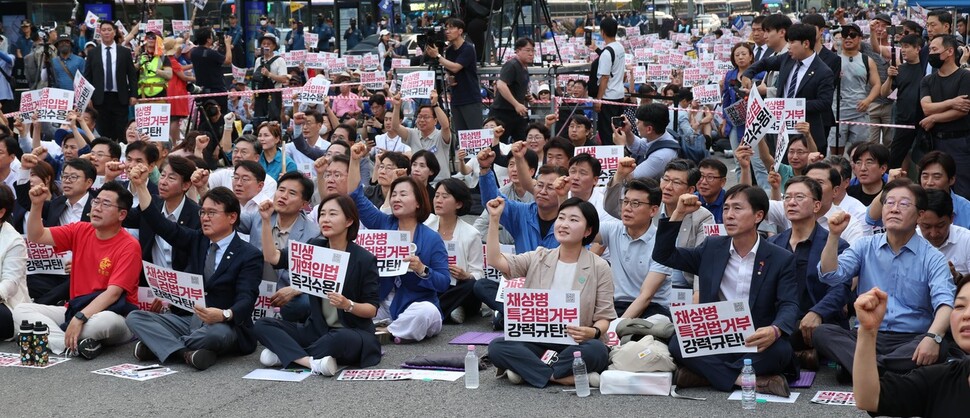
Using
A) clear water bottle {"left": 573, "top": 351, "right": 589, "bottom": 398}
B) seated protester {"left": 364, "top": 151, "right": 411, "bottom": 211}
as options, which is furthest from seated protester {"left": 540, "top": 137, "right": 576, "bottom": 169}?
clear water bottle {"left": 573, "top": 351, "right": 589, "bottom": 398}

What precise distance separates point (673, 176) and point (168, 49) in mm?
12243

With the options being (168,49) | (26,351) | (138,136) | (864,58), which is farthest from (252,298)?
(168,49)

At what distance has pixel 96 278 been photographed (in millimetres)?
7977

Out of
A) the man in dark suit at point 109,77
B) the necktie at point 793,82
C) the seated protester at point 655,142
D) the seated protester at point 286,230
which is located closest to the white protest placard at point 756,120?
the seated protester at point 655,142

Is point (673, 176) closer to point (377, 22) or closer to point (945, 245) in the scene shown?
point (945, 245)

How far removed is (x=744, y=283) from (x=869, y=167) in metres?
2.29

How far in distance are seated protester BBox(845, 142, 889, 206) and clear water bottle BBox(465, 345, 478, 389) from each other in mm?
3315

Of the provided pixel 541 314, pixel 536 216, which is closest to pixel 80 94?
pixel 536 216

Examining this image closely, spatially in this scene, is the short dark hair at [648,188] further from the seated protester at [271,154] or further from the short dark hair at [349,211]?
the seated protester at [271,154]

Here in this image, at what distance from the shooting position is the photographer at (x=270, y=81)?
61.7 ft

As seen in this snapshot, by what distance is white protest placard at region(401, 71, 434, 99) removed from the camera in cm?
1337

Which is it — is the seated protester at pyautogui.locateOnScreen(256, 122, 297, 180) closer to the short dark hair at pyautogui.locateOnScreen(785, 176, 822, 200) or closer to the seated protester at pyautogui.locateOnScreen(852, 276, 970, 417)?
the short dark hair at pyautogui.locateOnScreen(785, 176, 822, 200)

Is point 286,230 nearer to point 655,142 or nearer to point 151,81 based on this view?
point 655,142

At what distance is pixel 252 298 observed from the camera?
7.52 metres
